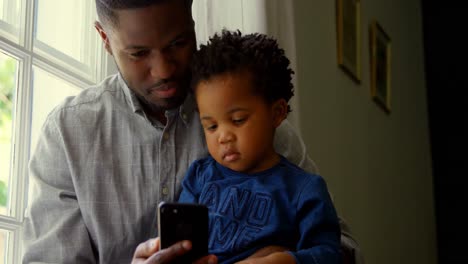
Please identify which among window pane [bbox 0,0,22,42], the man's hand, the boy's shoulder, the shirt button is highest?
window pane [bbox 0,0,22,42]

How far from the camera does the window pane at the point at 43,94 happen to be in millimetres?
2301

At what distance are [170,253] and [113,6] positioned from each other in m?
0.74

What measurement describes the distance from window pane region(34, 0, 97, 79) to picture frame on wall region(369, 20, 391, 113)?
102 inches

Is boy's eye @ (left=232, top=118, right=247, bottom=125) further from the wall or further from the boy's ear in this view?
the wall

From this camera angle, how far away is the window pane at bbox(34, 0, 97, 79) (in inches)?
93.8

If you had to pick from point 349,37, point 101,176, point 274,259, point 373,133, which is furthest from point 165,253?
point 373,133

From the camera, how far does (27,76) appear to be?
219 centimetres

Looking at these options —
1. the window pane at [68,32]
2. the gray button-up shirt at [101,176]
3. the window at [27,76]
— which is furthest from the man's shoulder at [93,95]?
the window pane at [68,32]

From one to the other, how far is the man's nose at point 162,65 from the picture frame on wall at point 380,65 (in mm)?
3094

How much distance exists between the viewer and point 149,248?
4.89 feet

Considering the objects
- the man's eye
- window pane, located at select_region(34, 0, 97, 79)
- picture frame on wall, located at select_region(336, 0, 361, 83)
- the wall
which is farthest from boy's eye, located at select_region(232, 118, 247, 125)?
picture frame on wall, located at select_region(336, 0, 361, 83)

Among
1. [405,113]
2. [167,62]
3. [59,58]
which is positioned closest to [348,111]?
[405,113]

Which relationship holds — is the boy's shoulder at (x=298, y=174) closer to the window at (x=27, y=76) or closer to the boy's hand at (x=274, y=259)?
the boy's hand at (x=274, y=259)

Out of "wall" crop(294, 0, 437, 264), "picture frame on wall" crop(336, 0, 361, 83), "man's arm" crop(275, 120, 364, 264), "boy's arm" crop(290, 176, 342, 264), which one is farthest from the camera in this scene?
"picture frame on wall" crop(336, 0, 361, 83)
